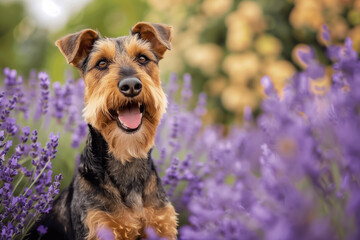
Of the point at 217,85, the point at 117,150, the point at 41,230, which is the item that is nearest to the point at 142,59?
the point at 117,150

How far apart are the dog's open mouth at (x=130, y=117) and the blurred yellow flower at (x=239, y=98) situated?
5.35 m

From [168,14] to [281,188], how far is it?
8.69m

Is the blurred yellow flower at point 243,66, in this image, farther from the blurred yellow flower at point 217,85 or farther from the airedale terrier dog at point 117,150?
the airedale terrier dog at point 117,150

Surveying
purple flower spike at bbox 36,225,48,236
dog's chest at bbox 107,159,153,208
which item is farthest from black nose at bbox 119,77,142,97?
purple flower spike at bbox 36,225,48,236

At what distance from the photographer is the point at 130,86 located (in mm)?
2484

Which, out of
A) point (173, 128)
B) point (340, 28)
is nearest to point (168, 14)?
point (340, 28)

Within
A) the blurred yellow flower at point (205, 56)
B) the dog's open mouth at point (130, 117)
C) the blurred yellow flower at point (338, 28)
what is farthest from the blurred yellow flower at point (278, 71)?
the dog's open mouth at point (130, 117)

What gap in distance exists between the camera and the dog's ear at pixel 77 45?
279cm

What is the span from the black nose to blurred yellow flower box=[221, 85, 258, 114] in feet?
18.0

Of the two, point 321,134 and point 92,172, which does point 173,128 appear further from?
point 321,134

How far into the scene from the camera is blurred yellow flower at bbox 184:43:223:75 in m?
8.15

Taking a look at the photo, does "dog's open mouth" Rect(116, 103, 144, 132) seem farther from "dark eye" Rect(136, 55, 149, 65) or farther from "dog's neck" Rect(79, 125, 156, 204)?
"dark eye" Rect(136, 55, 149, 65)

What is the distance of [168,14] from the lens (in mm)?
9594

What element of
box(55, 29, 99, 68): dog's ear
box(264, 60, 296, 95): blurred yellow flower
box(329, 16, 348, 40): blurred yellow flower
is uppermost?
box(55, 29, 99, 68): dog's ear
